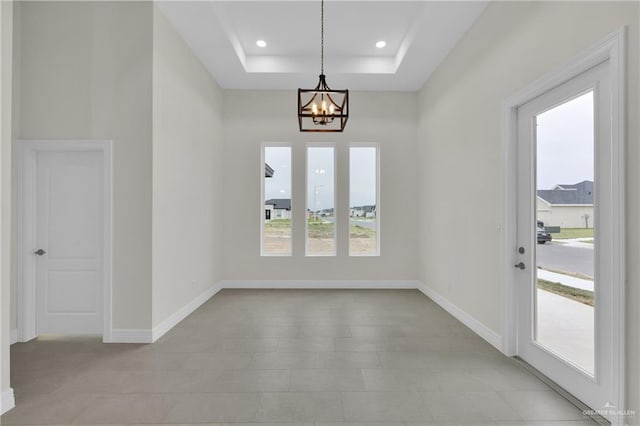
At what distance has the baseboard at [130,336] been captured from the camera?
3.48 meters

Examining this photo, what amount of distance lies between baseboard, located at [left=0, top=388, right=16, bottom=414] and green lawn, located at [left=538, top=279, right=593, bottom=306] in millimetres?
4257

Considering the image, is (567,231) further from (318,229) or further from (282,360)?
(318,229)

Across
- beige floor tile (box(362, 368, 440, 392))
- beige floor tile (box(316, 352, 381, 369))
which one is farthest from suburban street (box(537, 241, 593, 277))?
beige floor tile (box(316, 352, 381, 369))

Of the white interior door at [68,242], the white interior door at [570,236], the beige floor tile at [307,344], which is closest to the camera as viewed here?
the white interior door at [570,236]

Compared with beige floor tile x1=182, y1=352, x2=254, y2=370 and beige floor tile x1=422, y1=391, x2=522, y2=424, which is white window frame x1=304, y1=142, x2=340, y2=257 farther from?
beige floor tile x1=422, y1=391, x2=522, y2=424

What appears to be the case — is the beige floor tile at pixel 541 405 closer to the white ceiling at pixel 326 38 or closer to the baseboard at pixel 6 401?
the baseboard at pixel 6 401

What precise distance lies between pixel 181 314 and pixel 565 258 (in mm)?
4263

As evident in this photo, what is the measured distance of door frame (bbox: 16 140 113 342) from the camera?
3.50 meters

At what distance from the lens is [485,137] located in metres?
3.62

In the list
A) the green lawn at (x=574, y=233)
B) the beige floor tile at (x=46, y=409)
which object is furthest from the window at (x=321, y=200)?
the beige floor tile at (x=46, y=409)

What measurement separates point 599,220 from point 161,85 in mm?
4336

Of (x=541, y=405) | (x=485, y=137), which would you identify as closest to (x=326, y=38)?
(x=485, y=137)

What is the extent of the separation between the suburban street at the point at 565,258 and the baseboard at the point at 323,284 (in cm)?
330

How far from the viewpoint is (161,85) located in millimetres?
3732
